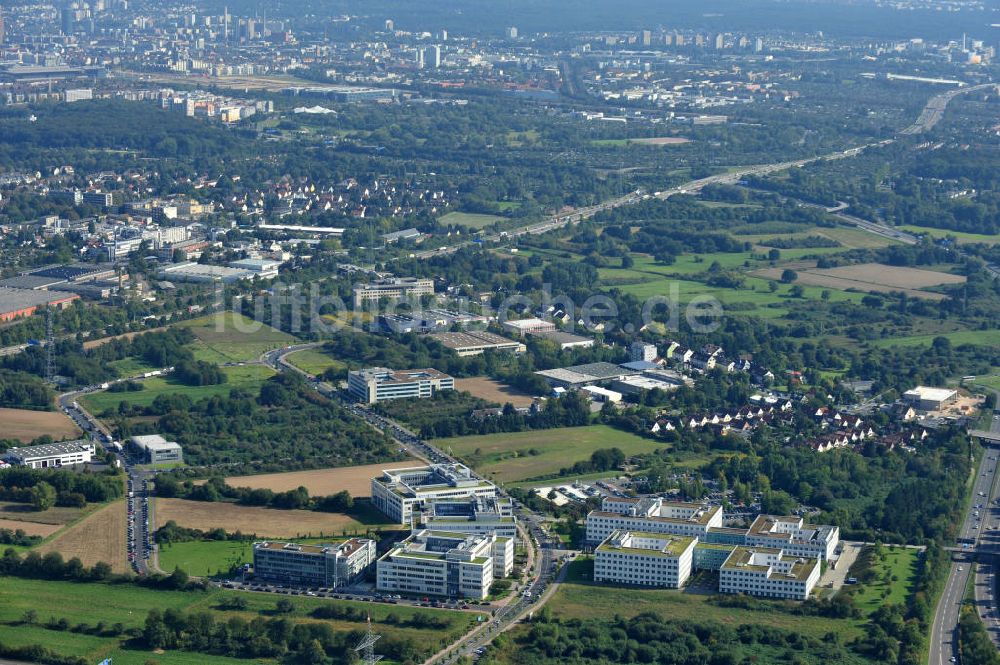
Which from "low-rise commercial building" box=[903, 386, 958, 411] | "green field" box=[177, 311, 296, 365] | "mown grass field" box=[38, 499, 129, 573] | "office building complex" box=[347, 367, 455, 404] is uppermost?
"mown grass field" box=[38, 499, 129, 573]

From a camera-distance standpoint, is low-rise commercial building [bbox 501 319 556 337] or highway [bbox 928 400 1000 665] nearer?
highway [bbox 928 400 1000 665]

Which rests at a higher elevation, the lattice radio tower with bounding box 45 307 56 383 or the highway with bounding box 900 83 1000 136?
the lattice radio tower with bounding box 45 307 56 383

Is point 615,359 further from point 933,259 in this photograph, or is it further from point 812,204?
point 812,204

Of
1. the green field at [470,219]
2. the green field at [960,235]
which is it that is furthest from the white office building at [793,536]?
the green field at [960,235]

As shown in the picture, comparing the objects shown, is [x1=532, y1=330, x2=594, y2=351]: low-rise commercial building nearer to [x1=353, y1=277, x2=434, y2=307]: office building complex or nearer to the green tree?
[x1=353, y1=277, x2=434, y2=307]: office building complex

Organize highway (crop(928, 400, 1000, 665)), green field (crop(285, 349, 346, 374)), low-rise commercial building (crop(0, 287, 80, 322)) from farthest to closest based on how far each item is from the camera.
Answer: low-rise commercial building (crop(0, 287, 80, 322)), green field (crop(285, 349, 346, 374)), highway (crop(928, 400, 1000, 665))

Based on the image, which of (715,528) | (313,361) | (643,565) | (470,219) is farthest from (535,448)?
(470,219)

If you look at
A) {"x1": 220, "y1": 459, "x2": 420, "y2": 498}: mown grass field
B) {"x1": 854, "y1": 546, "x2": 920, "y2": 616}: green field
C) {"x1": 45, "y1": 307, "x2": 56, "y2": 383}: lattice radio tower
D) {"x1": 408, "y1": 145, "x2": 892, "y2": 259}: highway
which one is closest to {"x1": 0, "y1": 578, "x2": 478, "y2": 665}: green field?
{"x1": 220, "y1": 459, "x2": 420, "y2": 498}: mown grass field

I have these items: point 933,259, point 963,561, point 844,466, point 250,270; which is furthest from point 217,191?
point 963,561
